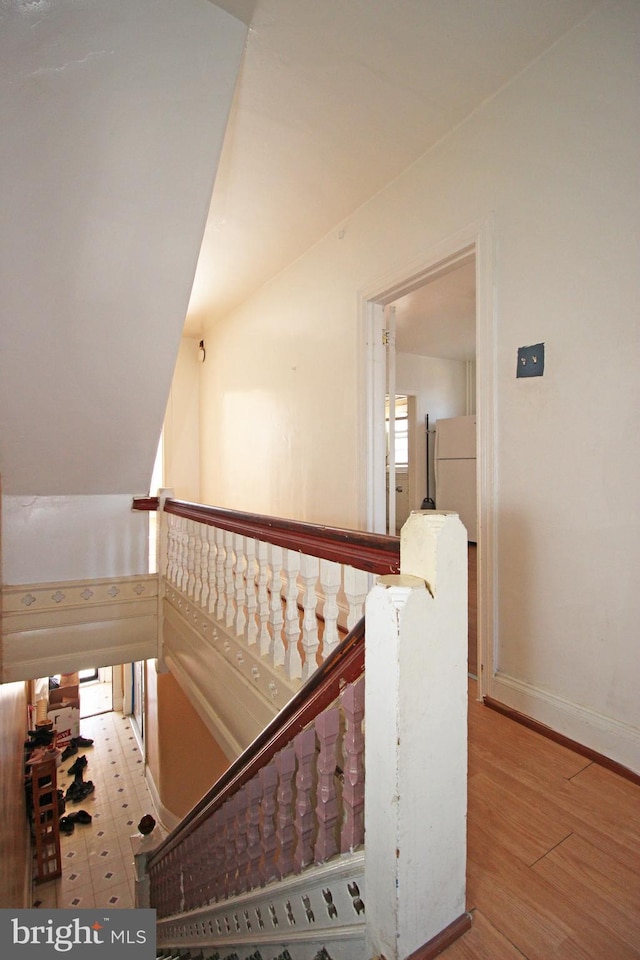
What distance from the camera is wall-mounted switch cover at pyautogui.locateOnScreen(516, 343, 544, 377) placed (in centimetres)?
165

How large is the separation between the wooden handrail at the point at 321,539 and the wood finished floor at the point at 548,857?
2.49 ft

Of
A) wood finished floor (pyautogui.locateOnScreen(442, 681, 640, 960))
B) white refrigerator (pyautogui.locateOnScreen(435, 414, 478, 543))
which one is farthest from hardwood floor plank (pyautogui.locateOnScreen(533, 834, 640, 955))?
white refrigerator (pyautogui.locateOnScreen(435, 414, 478, 543))

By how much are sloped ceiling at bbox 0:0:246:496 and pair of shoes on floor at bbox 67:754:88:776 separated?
17.9ft

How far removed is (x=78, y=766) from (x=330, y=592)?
6827 millimetres

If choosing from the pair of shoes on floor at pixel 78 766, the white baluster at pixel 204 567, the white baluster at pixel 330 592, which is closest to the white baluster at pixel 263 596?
the white baluster at pixel 330 592

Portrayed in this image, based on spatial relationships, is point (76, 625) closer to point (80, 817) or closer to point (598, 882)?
point (598, 882)

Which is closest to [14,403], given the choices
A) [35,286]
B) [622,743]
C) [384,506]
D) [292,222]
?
[35,286]

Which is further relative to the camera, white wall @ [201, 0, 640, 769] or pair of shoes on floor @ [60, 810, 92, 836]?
pair of shoes on floor @ [60, 810, 92, 836]

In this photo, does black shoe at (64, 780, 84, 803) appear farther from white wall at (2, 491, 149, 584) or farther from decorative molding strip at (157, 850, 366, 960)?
decorative molding strip at (157, 850, 366, 960)

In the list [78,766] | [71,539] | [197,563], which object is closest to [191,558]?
[197,563]

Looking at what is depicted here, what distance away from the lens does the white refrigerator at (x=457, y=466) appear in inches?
219

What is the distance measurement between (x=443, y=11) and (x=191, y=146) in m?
1.00

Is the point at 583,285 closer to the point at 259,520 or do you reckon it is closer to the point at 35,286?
the point at 259,520

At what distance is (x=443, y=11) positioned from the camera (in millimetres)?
1485
